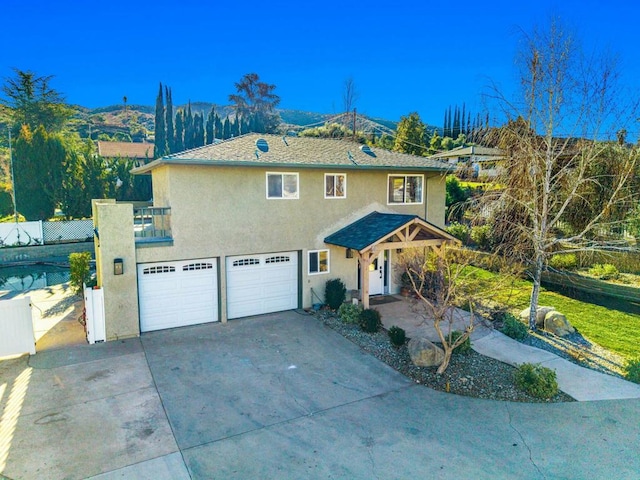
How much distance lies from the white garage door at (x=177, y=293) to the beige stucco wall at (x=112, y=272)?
411 millimetres

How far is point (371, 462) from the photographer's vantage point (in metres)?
6.08

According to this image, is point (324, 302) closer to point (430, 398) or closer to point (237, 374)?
point (237, 374)

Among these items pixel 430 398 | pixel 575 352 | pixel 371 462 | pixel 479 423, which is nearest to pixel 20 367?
pixel 371 462

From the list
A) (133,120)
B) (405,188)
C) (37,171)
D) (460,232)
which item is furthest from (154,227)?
(133,120)

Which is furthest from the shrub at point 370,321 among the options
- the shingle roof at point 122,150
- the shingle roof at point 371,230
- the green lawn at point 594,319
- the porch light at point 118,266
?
the shingle roof at point 122,150

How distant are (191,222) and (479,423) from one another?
30.4ft

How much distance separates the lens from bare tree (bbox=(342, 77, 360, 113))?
42.4 meters

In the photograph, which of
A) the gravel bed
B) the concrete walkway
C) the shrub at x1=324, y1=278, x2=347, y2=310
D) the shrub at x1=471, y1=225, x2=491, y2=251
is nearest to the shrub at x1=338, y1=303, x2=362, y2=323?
the shrub at x1=324, y1=278, x2=347, y2=310

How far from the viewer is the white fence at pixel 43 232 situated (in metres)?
24.7

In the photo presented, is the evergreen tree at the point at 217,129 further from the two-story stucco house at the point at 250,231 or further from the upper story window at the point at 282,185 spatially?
the upper story window at the point at 282,185

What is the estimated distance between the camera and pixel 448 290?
8750 mm

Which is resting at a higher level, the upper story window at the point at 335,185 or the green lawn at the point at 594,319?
the upper story window at the point at 335,185

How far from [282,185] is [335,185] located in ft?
6.90

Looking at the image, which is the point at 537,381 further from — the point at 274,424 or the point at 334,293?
the point at 334,293
